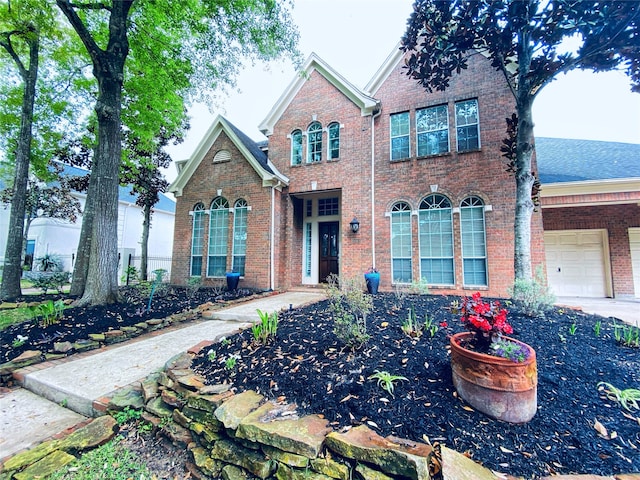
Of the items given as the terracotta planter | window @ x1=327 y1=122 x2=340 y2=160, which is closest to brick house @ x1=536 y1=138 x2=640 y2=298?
window @ x1=327 y1=122 x2=340 y2=160

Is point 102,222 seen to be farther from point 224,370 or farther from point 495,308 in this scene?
point 495,308

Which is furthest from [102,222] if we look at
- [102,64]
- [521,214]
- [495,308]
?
[521,214]

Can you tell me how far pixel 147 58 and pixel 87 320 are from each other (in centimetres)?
782

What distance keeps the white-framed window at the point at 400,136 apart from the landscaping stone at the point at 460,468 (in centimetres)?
831

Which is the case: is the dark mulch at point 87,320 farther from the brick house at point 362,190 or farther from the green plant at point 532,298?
the green plant at point 532,298

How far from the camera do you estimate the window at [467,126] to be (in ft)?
26.0

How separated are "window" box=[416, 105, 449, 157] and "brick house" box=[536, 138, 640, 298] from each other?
10.3ft

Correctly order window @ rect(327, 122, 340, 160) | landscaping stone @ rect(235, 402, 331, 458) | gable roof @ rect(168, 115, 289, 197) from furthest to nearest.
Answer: window @ rect(327, 122, 340, 160) → gable roof @ rect(168, 115, 289, 197) → landscaping stone @ rect(235, 402, 331, 458)

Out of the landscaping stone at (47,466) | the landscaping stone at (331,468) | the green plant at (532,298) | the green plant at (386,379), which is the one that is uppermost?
the green plant at (532,298)

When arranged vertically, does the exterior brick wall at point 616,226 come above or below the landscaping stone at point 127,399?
above

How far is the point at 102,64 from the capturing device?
594cm

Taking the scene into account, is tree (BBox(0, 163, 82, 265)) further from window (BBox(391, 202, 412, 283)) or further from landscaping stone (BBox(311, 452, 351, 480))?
landscaping stone (BBox(311, 452, 351, 480))

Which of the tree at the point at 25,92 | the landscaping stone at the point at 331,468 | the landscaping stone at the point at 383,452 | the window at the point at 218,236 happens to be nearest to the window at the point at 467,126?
the window at the point at 218,236

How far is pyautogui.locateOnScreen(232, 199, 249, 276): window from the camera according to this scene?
9.34 meters
